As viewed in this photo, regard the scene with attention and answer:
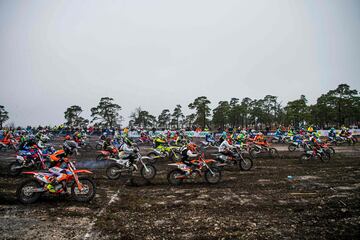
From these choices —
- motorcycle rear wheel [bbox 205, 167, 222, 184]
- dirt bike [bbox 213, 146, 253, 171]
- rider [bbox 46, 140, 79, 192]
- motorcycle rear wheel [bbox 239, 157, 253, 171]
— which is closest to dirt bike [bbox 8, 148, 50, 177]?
rider [bbox 46, 140, 79, 192]

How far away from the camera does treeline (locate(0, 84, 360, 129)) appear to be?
1809 inches

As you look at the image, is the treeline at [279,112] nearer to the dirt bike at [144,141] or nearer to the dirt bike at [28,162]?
the dirt bike at [144,141]

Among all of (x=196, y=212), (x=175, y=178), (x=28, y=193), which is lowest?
(x=196, y=212)

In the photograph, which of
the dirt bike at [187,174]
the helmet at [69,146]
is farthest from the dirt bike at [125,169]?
the helmet at [69,146]

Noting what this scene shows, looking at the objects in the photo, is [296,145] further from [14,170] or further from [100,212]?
[14,170]

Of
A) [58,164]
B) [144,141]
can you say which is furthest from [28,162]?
[144,141]

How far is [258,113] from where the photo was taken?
59.7m

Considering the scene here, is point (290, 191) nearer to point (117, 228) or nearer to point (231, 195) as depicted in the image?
point (231, 195)

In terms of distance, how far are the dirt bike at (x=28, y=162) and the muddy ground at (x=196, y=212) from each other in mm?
1198

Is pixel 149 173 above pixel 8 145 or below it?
below

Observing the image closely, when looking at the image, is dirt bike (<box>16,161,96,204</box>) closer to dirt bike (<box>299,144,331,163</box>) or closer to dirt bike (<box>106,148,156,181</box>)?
dirt bike (<box>106,148,156,181</box>)

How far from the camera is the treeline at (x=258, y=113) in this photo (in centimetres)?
4594

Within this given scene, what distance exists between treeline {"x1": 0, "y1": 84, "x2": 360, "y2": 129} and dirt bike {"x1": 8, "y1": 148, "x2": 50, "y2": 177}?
97.0 feet

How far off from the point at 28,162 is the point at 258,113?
58644 millimetres
